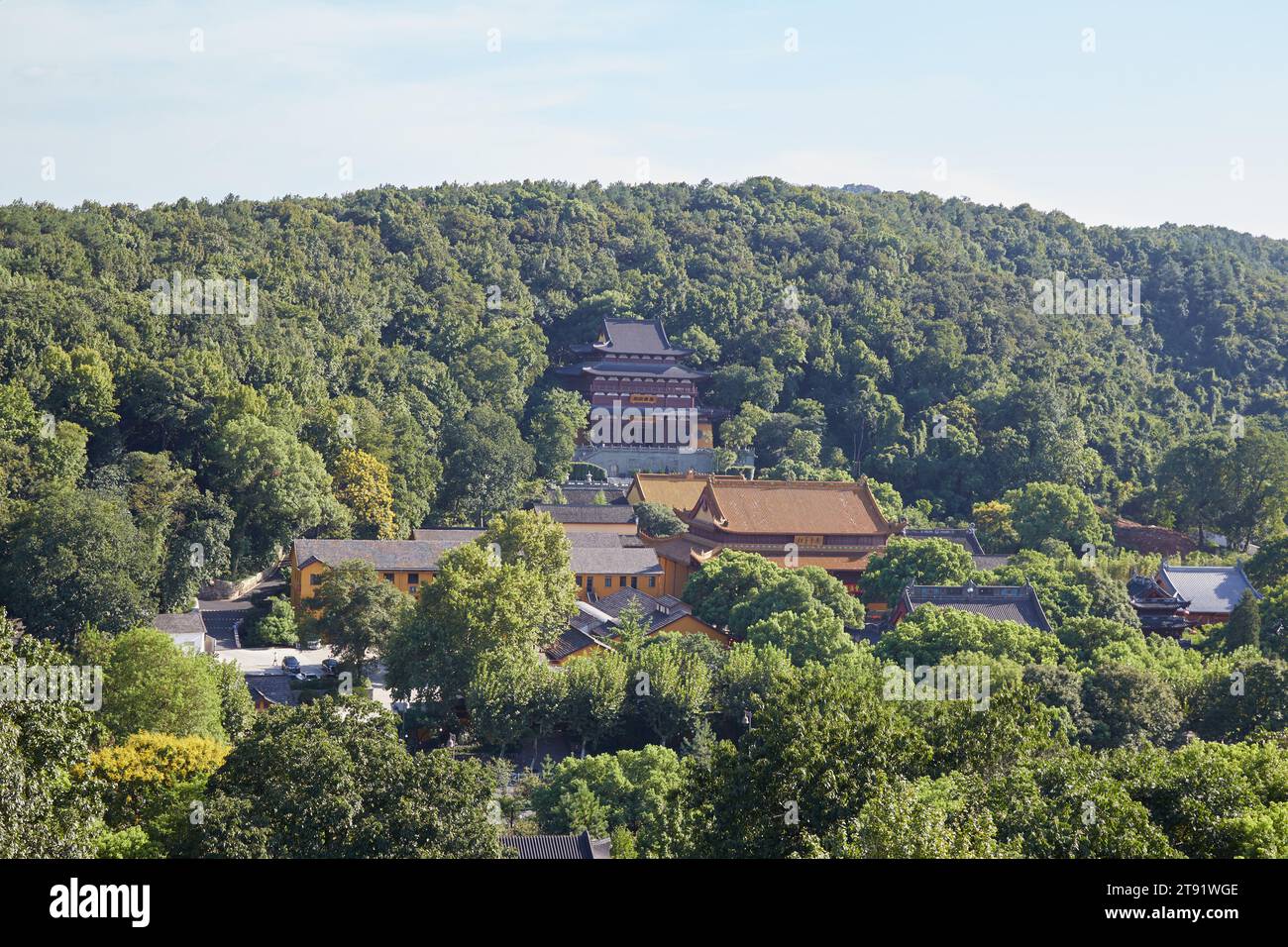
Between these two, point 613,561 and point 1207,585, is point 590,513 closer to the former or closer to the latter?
point 613,561

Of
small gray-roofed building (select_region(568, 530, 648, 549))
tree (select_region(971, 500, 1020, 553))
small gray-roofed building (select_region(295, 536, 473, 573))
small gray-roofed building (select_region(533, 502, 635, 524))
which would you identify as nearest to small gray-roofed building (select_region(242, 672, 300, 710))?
small gray-roofed building (select_region(295, 536, 473, 573))

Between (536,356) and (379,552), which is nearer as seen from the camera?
(379,552)

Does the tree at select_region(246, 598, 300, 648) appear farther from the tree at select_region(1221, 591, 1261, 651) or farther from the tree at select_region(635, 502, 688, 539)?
the tree at select_region(1221, 591, 1261, 651)

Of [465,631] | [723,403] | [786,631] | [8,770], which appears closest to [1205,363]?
[723,403]

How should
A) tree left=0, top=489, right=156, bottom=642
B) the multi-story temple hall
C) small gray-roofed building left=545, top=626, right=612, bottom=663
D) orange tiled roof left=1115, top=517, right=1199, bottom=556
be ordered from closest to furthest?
tree left=0, top=489, right=156, bottom=642 → small gray-roofed building left=545, top=626, right=612, bottom=663 → orange tiled roof left=1115, top=517, right=1199, bottom=556 → the multi-story temple hall

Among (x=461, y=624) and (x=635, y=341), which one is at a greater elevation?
(x=635, y=341)

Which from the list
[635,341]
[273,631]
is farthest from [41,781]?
[635,341]
